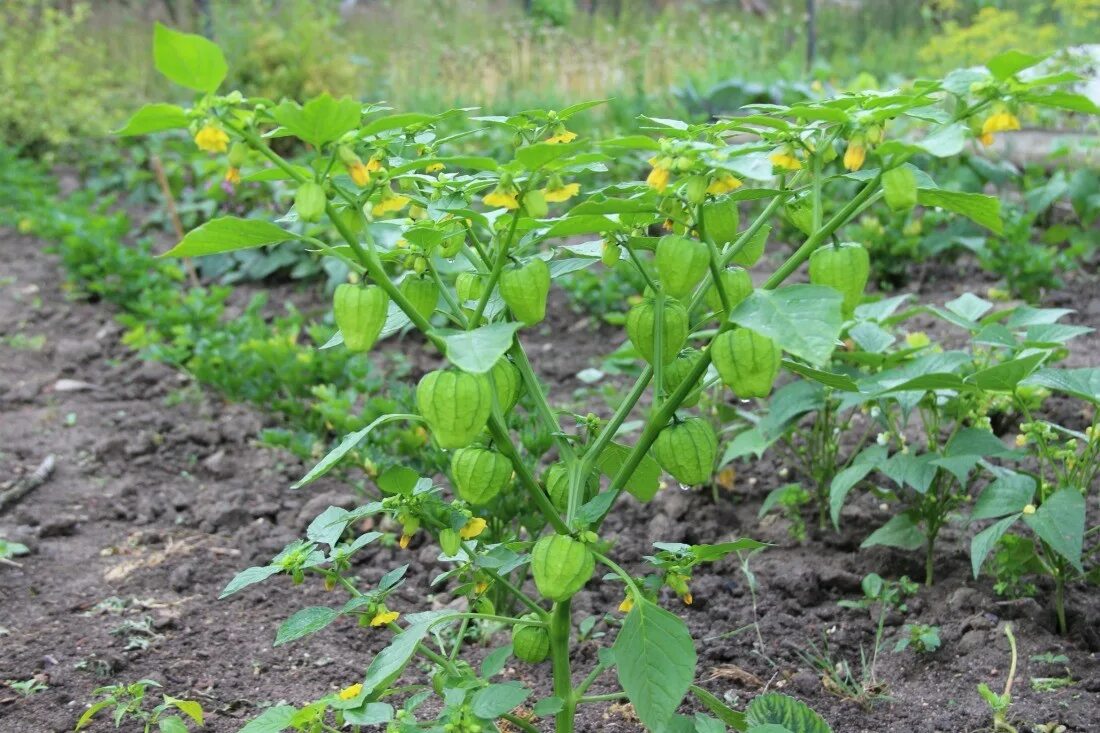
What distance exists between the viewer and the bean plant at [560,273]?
102 cm

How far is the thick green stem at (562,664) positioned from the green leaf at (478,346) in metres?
0.44

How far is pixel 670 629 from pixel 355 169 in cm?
61

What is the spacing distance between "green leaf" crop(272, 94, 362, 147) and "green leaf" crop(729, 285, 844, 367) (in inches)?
16.2

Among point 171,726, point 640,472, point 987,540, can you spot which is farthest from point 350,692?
point 987,540

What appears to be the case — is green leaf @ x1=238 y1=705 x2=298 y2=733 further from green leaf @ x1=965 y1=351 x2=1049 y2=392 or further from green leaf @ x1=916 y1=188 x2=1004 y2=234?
green leaf @ x1=965 y1=351 x2=1049 y2=392

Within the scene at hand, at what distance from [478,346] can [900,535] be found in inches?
50.4

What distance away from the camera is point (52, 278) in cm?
448

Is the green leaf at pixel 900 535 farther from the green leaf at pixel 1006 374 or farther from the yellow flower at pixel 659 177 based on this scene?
the yellow flower at pixel 659 177

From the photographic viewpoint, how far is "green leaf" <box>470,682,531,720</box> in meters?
1.16

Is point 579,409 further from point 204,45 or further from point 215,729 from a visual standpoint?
point 204,45

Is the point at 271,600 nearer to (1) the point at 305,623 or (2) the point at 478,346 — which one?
(1) the point at 305,623

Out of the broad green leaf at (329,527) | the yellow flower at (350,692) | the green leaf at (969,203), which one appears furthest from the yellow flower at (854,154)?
the yellow flower at (350,692)

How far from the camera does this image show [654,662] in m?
1.18

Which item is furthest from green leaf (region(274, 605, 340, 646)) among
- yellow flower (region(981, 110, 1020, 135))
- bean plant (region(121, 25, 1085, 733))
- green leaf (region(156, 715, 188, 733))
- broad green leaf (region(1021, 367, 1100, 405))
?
broad green leaf (region(1021, 367, 1100, 405))
